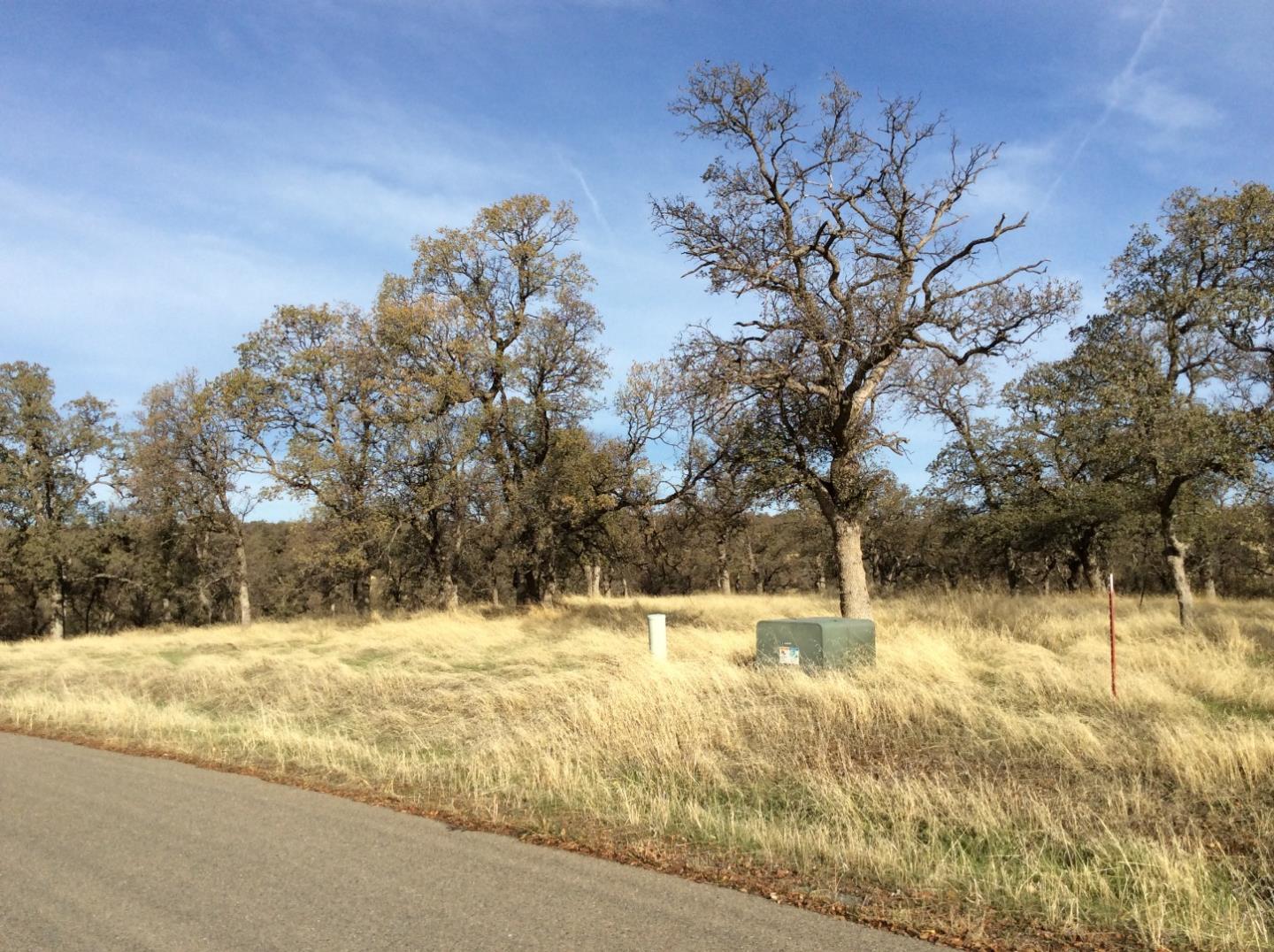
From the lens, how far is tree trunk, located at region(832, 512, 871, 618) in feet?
56.3

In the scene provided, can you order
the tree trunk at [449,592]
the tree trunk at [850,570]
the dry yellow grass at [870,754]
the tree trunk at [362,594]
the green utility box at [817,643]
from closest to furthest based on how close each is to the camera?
1. the dry yellow grass at [870,754]
2. the green utility box at [817,643]
3. the tree trunk at [850,570]
4. the tree trunk at [449,592]
5. the tree trunk at [362,594]

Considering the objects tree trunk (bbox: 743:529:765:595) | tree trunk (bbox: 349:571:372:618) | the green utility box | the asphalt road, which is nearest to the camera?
the asphalt road

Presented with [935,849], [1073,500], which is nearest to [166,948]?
[935,849]

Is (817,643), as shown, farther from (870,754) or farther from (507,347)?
(507,347)

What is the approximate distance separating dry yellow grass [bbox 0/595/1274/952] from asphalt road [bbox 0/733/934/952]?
60cm

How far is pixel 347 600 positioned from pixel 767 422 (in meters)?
56.9

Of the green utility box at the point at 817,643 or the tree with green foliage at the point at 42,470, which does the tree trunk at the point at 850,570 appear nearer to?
the green utility box at the point at 817,643

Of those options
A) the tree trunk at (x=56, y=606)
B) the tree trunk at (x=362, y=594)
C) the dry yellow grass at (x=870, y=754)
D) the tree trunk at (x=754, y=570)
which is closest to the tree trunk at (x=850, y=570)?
the dry yellow grass at (x=870, y=754)

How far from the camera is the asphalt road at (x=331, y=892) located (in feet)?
13.8

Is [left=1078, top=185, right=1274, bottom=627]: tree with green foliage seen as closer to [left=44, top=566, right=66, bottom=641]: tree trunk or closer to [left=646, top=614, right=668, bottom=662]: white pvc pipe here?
[left=646, top=614, right=668, bottom=662]: white pvc pipe

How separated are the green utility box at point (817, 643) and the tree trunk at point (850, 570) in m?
4.73

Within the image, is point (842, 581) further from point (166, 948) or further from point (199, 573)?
point (199, 573)

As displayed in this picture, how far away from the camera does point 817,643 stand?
1162cm

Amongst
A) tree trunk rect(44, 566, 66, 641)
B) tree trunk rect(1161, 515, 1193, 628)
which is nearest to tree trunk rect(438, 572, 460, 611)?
tree trunk rect(1161, 515, 1193, 628)
